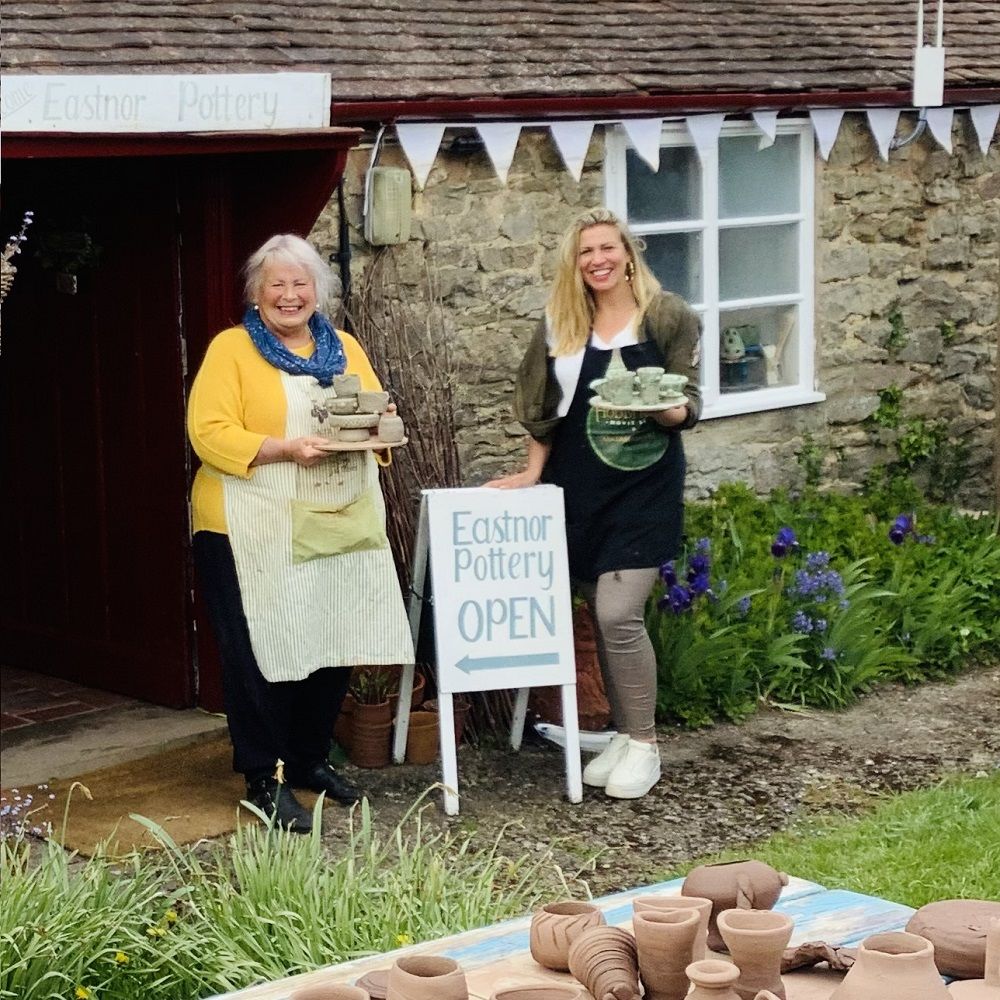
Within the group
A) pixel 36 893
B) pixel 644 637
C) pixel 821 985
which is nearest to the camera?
pixel 821 985

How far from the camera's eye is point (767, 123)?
897 cm

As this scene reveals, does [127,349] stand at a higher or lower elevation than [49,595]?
higher

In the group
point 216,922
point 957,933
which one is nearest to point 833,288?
point 216,922

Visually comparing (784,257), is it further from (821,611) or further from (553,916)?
(553,916)

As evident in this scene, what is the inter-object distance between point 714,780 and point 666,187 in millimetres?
3455

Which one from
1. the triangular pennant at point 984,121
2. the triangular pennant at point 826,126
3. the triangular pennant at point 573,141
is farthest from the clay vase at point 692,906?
the triangular pennant at point 984,121

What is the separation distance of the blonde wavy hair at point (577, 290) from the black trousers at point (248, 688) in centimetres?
137

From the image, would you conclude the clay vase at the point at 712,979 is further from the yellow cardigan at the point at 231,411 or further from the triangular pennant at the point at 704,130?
the triangular pennant at the point at 704,130

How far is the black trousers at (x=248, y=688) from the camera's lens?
19.3ft

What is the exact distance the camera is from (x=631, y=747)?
6.40 meters

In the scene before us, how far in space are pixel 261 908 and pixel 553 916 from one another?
143 centimetres

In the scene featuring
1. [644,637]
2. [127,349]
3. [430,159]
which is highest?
[430,159]

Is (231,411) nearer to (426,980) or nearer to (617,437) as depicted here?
(617,437)

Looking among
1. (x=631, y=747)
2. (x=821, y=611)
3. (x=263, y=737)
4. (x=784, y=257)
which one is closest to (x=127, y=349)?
(x=263, y=737)
